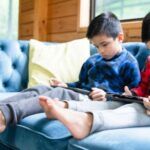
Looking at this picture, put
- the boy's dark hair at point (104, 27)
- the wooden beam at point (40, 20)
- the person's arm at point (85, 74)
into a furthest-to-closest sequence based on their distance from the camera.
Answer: the wooden beam at point (40, 20)
the person's arm at point (85, 74)
the boy's dark hair at point (104, 27)

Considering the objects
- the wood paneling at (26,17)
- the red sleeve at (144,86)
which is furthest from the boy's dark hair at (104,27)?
the wood paneling at (26,17)

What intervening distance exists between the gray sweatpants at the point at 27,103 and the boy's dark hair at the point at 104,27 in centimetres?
34

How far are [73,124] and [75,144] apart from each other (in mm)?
65

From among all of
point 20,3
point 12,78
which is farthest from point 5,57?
point 20,3

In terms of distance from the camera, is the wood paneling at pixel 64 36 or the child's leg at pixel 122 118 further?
the wood paneling at pixel 64 36

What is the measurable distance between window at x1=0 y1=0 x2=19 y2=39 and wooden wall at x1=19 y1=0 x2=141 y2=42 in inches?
4.7

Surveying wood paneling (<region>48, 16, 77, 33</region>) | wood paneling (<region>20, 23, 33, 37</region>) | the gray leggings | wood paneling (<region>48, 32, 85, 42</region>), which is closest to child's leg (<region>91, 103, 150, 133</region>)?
the gray leggings

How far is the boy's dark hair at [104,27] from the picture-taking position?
63.6 inches

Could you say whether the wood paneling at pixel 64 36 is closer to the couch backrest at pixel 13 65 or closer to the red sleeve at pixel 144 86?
the couch backrest at pixel 13 65

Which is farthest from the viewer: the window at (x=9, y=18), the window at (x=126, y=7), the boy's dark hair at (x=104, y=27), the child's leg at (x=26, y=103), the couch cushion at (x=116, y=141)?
the window at (x=9, y=18)

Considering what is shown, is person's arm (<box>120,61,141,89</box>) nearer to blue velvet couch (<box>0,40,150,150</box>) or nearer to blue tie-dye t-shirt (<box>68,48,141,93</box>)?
blue tie-dye t-shirt (<box>68,48,141,93</box>)

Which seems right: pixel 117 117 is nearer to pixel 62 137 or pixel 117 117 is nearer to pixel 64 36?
pixel 62 137

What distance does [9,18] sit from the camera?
373 centimetres

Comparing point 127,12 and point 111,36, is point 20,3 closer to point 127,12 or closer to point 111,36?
point 127,12
